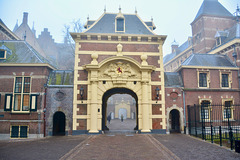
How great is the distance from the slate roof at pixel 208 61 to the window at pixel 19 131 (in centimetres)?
1576

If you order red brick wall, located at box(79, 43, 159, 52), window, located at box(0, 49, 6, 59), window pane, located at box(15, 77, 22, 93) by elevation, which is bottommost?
window pane, located at box(15, 77, 22, 93)

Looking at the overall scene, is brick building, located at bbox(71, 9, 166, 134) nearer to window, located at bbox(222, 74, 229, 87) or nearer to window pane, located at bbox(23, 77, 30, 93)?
window pane, located at bbox(23, 77, 30, 93)

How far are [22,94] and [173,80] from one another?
13.4 m

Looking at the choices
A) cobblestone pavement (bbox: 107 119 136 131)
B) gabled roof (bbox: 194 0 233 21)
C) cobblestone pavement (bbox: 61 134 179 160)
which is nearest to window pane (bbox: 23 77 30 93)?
cobblestone pavement (bbox: 61 134 179 160)

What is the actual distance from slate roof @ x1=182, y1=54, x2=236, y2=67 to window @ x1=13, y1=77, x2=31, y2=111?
48.8ft

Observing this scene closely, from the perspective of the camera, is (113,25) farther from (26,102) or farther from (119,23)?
(26,102)

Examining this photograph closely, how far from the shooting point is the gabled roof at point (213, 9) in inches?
1384

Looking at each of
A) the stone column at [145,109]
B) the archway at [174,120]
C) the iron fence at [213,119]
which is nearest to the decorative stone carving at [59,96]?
the stone column at [145,109]

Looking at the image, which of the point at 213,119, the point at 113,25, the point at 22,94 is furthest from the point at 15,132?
the point at 213,119

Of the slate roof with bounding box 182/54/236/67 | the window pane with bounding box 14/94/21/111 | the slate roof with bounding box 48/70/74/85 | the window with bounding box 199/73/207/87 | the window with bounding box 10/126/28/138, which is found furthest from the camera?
the slate roof with bounding box 182/54/236/67

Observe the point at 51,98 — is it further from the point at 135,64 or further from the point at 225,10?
the point at 225,10

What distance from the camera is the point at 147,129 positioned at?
1680 centimetres

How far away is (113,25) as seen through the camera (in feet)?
62.6

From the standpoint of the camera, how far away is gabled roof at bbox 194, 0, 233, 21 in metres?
35.2
